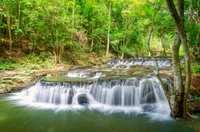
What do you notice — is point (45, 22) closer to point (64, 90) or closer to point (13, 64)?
point (13, 64)

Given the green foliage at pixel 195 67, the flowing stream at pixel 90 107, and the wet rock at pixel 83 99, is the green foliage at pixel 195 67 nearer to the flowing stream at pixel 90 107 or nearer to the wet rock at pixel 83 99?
the flowing stream at pixel 90 107

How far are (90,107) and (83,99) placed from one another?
2.04 feet

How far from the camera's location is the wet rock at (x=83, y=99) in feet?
26.3

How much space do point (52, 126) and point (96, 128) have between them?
4.66ft

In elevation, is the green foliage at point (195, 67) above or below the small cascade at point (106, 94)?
above

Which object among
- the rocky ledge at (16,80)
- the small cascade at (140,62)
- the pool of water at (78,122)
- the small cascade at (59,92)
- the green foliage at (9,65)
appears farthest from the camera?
the small cascade at (140,62)

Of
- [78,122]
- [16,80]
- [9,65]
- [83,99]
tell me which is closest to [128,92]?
[83,99]

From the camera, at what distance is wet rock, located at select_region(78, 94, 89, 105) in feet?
26.3

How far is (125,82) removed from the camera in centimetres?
826

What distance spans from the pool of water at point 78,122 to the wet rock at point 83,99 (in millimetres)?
689

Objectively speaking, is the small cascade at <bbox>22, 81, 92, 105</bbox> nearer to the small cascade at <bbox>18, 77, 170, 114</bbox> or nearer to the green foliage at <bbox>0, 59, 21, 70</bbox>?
the small cascade at <bbox>18, 77, 170, 114</bbox>

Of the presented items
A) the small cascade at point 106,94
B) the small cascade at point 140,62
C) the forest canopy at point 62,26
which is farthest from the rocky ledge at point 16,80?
the small cascade at point 140,62

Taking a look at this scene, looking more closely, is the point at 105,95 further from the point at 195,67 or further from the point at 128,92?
the point at 195,67

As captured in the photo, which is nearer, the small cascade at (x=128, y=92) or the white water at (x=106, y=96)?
the white water at (x=106, y=96)
